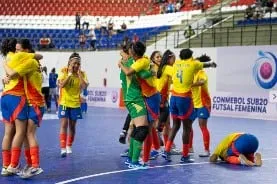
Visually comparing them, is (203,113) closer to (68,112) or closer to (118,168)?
(118,168)

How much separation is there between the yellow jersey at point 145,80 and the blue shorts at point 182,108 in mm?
739

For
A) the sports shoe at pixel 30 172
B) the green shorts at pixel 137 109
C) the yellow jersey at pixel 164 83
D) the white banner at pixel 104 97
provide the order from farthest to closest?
the white banner at pixel 104 97, the yellow jersey at pixel 164 83, the green shorts at pixel 137 109, the sports shoe at pixel 30 172

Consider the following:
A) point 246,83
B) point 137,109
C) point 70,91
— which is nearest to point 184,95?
point 137,109

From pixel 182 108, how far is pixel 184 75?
56cm

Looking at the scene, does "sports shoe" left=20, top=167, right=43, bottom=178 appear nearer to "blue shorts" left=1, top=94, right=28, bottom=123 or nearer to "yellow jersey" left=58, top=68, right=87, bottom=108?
"blue shorts" left=1, top=94, right=28, bottom=123

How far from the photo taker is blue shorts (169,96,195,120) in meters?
9.23

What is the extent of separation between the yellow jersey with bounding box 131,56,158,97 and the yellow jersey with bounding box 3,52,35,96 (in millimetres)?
1546

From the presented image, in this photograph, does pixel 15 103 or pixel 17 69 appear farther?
pixel 15 103

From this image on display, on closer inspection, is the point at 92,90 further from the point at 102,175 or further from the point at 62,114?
the point at 102,175

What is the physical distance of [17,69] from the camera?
757 centimetres

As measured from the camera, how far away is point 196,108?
10.1m

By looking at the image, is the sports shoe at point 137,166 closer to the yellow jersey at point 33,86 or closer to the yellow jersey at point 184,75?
the yellow jersey at point 184,75

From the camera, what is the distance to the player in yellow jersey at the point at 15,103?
7633 millimetres

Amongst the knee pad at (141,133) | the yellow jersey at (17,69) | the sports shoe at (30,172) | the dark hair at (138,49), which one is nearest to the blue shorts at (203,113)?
the knee pad at (141,133)
